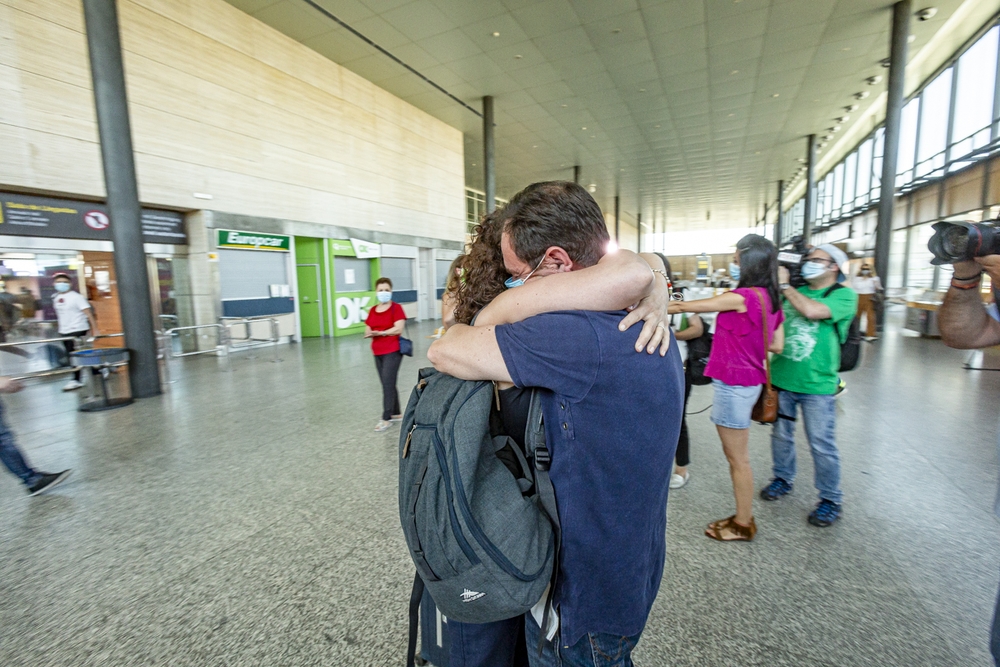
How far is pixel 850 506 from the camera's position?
2895mm

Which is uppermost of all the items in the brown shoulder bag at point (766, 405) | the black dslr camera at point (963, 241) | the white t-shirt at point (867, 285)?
the black dslr camera at point (963, 241)

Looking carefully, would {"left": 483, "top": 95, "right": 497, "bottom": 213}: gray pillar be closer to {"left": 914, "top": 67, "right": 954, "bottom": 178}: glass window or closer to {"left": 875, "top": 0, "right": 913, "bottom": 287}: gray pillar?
{"left": 875, "top": 0, "right": 913, "bottom": 287}: gray pillar

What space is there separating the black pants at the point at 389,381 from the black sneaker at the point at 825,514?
12.0ft

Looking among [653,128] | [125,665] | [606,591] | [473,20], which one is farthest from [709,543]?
[653,128]

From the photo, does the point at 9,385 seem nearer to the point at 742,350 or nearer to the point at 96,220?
the point at 742,350

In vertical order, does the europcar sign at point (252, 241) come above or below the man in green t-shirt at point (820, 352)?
above

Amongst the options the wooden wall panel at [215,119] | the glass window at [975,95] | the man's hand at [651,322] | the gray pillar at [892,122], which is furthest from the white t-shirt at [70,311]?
the glass window at [975,95]

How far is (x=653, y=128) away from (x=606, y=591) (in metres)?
18.0

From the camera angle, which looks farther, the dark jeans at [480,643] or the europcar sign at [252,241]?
the europcar sign at [252,241]

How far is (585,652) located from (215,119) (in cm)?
1132

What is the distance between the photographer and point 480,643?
1056 mm

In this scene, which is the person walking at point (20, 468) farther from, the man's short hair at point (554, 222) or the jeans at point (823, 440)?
the jeans at point (823, 440)

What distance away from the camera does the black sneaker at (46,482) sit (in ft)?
10.9

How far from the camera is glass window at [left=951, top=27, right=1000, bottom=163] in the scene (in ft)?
33.7
